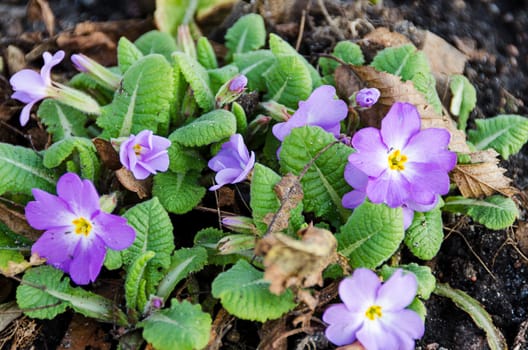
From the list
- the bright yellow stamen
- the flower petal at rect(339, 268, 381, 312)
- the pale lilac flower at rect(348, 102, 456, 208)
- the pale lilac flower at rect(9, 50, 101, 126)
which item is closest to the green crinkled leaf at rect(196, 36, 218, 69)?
the pale lilac flower at rect(9, 50, 101, 126)

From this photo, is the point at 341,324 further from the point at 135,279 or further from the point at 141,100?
the point at 141,100

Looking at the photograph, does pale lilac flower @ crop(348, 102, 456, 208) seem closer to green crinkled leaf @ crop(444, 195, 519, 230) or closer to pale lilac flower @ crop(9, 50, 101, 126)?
green crinkled leaf @ crop(444, 195, 519, 230)

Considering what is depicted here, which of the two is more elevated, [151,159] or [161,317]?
[151,159]

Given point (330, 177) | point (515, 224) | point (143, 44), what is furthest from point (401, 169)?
point (143, 44)

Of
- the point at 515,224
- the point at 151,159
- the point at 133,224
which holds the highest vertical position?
the point at 151,159

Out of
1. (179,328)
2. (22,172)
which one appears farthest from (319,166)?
(22,172)

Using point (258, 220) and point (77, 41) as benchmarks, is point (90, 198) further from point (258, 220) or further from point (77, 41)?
point (77, 41)
